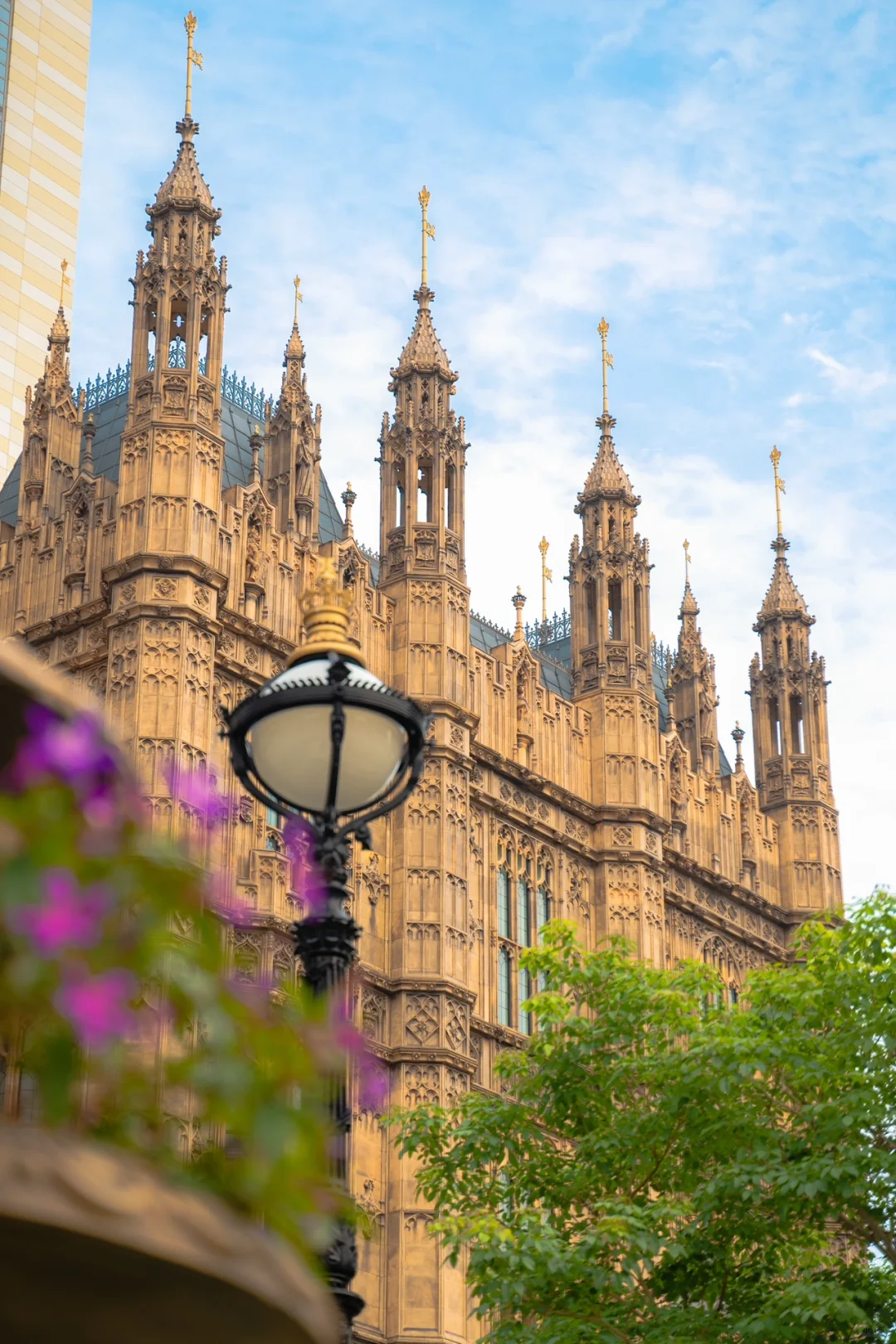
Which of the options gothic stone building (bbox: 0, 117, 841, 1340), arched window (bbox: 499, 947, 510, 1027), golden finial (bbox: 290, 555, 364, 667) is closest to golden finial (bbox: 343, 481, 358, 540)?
gothic stone building (bbox: 0, 117, 841, 1340)

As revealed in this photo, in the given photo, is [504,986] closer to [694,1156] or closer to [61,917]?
[694,1156]

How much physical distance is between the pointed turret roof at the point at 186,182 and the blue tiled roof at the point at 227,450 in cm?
470

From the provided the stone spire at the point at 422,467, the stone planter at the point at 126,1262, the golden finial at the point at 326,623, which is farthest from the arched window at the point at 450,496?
the stone planter at the point at 126,1262

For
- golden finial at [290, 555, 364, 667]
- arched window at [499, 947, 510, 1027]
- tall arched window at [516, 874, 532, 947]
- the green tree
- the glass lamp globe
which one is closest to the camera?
the glass lamp globe

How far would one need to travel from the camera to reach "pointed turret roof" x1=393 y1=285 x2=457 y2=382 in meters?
41.0

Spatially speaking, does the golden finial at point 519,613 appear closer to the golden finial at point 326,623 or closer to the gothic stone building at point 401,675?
the gothic stone building at point 401,675

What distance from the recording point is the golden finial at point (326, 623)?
11578mm

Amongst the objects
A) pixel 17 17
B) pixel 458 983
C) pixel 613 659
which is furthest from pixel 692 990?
pixel 17 17

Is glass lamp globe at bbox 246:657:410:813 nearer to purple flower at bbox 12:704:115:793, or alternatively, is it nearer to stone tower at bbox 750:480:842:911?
purple flower at bbox 12:704:115:793

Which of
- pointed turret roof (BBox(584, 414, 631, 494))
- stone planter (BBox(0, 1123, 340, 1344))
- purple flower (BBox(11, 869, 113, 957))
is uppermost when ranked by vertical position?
pointed turret roof (BBox(584, 414, 631, 494))

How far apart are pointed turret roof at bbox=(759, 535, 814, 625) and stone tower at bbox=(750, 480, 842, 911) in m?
0.02

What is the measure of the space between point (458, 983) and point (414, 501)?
30.3 feet

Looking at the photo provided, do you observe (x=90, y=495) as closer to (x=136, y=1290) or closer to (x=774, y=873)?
(x=774, y=873)

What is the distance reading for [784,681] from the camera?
1950 inches
